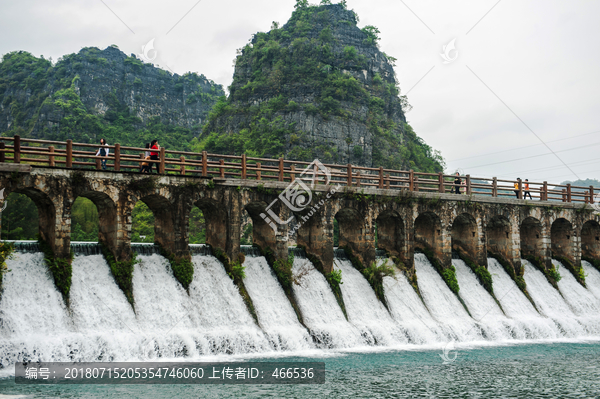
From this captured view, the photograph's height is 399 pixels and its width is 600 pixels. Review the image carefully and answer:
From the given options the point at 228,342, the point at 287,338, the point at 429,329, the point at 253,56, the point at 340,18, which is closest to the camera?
the point at 228,342

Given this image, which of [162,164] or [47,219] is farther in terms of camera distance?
[162,164]

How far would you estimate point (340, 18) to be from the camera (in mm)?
97375

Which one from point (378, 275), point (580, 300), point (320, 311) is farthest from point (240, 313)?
point (580, 300)

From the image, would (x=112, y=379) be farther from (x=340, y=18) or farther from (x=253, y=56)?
(x=340, y=18)

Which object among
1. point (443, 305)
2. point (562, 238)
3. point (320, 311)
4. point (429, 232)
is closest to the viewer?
point (320, 311)

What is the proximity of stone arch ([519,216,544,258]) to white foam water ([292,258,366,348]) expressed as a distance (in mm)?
17035

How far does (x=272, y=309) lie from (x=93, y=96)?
306 ft

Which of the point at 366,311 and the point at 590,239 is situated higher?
the point at 590,239

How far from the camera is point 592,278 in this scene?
120 feet

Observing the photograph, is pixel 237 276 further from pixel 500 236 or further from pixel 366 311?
pixel 500 236

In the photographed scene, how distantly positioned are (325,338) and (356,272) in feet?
20.9

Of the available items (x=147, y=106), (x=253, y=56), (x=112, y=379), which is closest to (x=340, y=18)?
(x=253, y=56)

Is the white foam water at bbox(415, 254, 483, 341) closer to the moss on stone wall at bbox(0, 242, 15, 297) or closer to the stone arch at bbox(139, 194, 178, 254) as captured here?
the stone arch at bbox(139, 194, 178, 254)

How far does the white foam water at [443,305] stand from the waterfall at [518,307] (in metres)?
3.11
